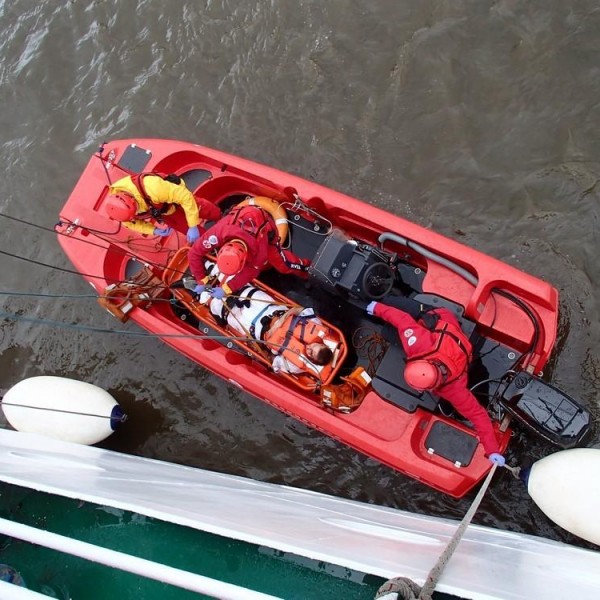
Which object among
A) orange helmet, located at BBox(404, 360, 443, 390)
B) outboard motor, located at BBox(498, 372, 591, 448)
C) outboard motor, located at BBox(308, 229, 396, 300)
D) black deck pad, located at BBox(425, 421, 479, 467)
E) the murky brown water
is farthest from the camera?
the murky brown water

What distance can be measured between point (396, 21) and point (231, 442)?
4.05m

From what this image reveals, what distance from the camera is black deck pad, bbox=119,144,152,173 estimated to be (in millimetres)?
5176

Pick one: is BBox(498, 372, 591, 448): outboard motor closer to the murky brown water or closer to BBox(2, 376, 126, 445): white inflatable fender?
the murky brown water

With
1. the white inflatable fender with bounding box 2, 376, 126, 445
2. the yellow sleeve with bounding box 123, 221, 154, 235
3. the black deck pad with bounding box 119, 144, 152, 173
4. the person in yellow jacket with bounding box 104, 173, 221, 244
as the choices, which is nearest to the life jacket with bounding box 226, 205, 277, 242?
the person in yellow jacket with bounding box 104, 173, 221, 244

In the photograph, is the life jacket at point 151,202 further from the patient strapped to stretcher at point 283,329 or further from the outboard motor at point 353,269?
the outboard motor at point 353,269

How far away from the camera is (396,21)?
5.59 metres

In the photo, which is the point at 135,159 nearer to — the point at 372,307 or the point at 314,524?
the point at 372,307

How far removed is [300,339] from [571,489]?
2.03 metres

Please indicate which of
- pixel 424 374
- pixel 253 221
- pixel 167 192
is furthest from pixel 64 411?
pixel 424 374

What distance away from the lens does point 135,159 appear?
5195mm

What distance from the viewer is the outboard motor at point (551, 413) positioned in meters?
3.96

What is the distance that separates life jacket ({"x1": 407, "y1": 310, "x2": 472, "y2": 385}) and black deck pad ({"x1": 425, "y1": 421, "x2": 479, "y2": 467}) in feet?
1.71

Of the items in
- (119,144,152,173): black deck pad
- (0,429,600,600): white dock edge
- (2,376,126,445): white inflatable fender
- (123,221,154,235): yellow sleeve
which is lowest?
(2,376,126,445): white inflatable fender

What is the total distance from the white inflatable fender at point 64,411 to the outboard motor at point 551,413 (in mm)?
3307
